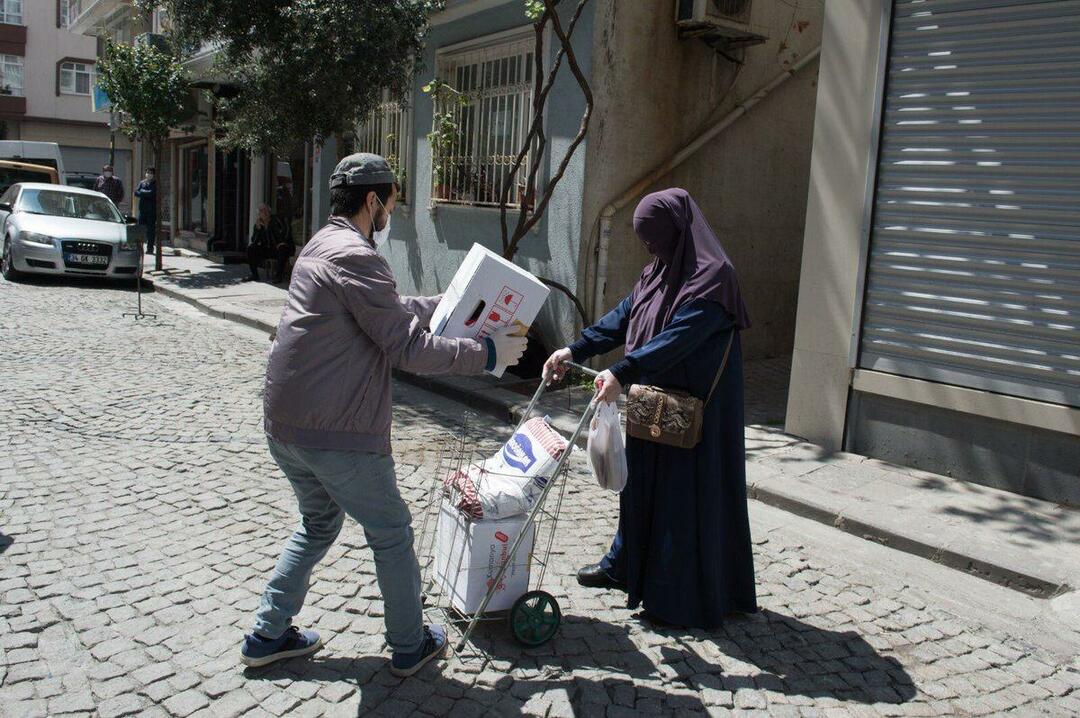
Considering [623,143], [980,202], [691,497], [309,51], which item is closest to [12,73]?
[309,51]

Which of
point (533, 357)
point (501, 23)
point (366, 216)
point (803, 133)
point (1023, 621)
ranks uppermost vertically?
point (501, 23)

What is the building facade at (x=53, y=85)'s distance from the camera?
4347cm

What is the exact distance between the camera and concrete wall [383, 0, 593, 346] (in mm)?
9781

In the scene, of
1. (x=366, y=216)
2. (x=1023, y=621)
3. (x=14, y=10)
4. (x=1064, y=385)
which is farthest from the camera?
(x=14, y=10)

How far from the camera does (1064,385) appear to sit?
5.82 meters

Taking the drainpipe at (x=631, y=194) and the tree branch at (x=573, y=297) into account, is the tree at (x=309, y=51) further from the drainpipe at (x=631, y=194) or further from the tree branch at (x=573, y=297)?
the tree branch at (x=573, y=297)

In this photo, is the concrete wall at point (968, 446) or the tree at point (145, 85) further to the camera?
the tree at point (145, 85)

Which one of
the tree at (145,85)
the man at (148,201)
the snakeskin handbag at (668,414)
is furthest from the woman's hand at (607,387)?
the man at (148,201)

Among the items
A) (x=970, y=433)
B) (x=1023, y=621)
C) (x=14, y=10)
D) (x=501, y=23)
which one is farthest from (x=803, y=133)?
(x=14, y=10)

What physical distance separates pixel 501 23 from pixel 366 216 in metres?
8.48

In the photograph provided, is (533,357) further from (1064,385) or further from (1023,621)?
(1023,621)

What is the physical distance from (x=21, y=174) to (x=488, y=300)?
796 inches

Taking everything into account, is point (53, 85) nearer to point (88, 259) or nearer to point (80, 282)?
point (80, 282)

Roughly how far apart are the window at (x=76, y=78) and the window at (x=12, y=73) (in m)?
1.75
